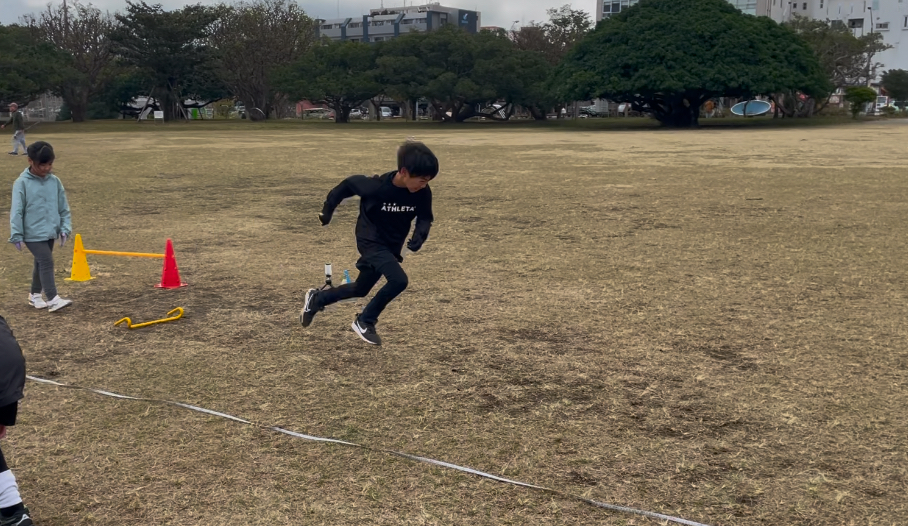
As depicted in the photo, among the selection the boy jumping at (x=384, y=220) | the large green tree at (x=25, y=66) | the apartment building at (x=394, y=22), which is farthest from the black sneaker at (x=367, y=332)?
the apartment building at (x=394, y=22)

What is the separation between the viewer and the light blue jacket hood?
5902 mm

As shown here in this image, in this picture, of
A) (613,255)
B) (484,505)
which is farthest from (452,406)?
(613,255)

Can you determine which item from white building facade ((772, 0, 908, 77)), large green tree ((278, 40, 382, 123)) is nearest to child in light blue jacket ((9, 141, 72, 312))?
large green tree ((278, 40, 382, 123))

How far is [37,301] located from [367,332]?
→ 3001 millimetres

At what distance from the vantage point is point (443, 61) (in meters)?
55.5

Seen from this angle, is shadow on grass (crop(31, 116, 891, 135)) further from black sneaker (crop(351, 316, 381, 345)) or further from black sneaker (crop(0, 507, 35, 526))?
black sneaker (crop(0, 507, 35, 526))

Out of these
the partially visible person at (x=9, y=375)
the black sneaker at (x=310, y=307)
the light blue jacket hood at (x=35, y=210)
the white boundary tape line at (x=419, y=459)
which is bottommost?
the white boundary tape line at (x=419, y=459)

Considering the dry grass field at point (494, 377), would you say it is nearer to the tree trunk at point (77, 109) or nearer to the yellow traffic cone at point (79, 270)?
the yellow traffic cone at point (79, 270)

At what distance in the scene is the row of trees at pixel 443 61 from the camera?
144ft

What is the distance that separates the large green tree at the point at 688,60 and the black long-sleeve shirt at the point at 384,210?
3952 cm

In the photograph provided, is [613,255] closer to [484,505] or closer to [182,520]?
[484,505]

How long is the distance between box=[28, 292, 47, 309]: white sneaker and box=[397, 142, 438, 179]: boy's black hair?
346 cm

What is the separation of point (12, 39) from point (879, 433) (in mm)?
55972

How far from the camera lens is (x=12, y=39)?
48719 mm
